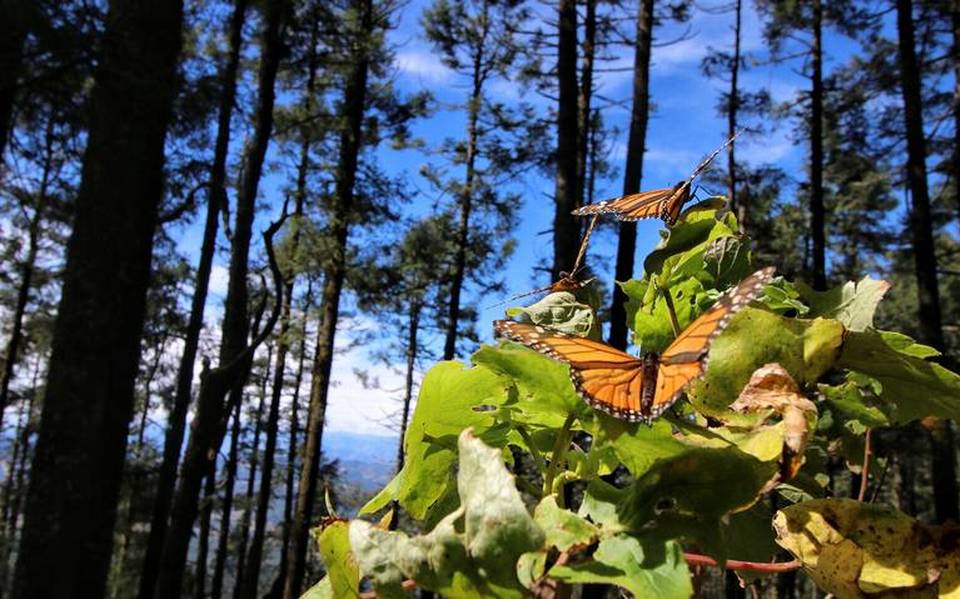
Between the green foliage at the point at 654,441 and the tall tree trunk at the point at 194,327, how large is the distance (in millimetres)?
5513

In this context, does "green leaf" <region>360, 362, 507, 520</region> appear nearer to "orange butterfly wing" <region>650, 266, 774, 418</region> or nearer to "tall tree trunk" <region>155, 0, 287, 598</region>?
"orange butterfly wing" <region>650, 266, 774, 418</region>

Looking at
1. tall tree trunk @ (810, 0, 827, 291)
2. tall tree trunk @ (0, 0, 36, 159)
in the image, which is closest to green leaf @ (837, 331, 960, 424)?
tall tree trunk @ (0, 0, 36, 159)

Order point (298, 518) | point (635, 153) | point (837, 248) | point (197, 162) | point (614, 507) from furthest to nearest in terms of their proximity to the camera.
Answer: point (837, 248)
point (298, 518)
point (635, 153)
point (197, 162)
point (614, 507)

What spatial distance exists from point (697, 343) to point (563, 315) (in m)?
0.22

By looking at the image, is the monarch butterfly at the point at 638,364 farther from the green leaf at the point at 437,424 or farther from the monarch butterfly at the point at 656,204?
the monarch butterfly at the point at 656,204

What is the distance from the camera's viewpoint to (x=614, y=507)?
0.58 m

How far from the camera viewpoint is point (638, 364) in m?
0.80

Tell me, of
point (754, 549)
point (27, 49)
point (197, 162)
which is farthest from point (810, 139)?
point (754, 549)

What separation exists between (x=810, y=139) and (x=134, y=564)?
25.3 metres

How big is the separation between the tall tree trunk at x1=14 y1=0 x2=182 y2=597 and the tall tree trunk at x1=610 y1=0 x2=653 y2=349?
5.85 meters

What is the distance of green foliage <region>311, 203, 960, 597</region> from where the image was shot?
19.8 inches

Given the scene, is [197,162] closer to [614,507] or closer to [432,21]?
[614,507]

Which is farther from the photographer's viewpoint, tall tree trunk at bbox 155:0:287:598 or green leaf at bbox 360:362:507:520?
tall tree trunk at bbox 155:0:287:598

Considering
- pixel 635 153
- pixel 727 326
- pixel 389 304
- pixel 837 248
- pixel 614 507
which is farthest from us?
pixel 837 248
